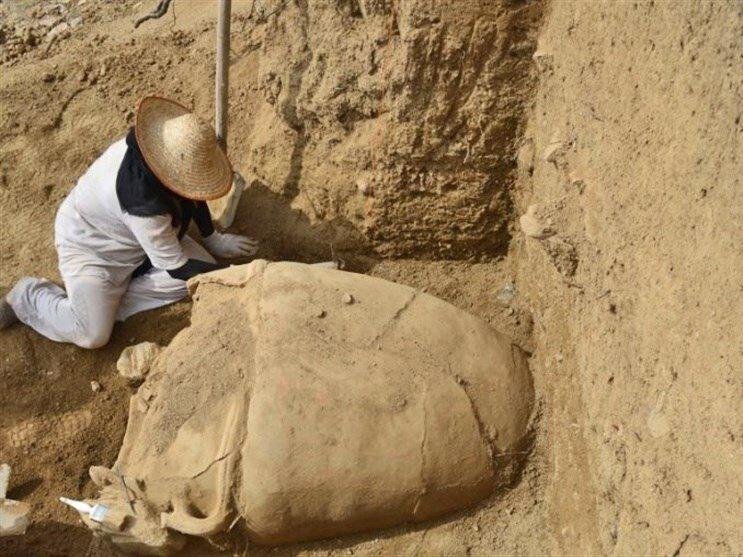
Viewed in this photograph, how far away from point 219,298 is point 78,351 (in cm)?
128

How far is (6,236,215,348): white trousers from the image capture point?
3.48 m

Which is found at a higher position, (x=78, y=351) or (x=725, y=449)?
(x=725, y=449)

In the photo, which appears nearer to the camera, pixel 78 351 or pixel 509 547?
pixel 509 547

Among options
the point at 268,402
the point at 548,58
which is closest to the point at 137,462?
the point at 268,402

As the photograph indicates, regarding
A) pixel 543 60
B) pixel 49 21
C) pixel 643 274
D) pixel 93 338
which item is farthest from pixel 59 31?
pixel 643 274

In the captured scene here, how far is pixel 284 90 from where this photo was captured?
11.2 ft

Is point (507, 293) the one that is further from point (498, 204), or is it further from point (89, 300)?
point (89, 300)

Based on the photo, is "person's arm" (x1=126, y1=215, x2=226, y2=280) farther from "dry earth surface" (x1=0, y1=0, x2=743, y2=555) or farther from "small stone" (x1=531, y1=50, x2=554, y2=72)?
"small stone" (x1=531, y1=50, x2=554, y2=72)

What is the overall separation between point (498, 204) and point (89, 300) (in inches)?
77.0

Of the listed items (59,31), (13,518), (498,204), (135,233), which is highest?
(59,31)

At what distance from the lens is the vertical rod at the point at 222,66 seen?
3.49 m

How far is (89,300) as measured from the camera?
3465 mm

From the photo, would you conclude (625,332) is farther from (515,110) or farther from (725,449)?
(515,110)

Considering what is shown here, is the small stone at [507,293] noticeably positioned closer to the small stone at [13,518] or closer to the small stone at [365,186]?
the small stone at [365,186]
